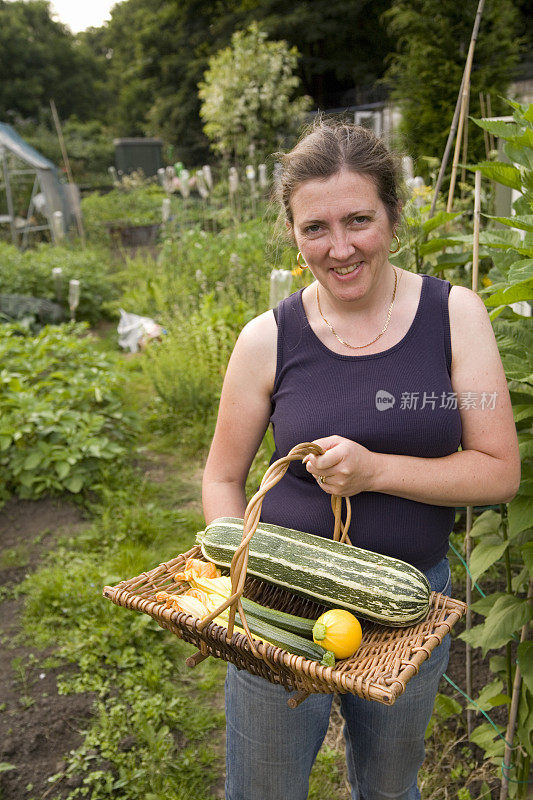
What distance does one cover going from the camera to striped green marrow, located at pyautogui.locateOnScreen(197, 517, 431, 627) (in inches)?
51.4

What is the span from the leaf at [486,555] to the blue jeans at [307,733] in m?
0.31

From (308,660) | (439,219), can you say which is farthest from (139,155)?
(308,660)

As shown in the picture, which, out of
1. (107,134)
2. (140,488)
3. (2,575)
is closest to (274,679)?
(2,575)

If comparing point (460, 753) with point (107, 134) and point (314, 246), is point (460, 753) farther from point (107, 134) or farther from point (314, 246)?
point (107, 134)

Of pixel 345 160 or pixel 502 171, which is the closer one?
pixel 345 160

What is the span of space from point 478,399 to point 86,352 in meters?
4.28

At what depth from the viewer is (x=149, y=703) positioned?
2.64m

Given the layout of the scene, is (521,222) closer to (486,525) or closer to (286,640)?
(486,525)

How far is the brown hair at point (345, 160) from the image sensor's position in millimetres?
1409

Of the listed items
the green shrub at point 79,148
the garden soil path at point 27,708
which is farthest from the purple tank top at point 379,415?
the green shrub at point 79,148

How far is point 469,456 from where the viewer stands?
1.42 metres

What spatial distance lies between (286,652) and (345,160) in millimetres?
993

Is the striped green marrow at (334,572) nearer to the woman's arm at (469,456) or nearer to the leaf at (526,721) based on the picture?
the woman's arm at (469,456)

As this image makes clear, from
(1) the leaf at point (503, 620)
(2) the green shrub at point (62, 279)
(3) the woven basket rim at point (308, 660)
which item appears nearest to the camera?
(3) the woven basket rim at point (308, 660)
